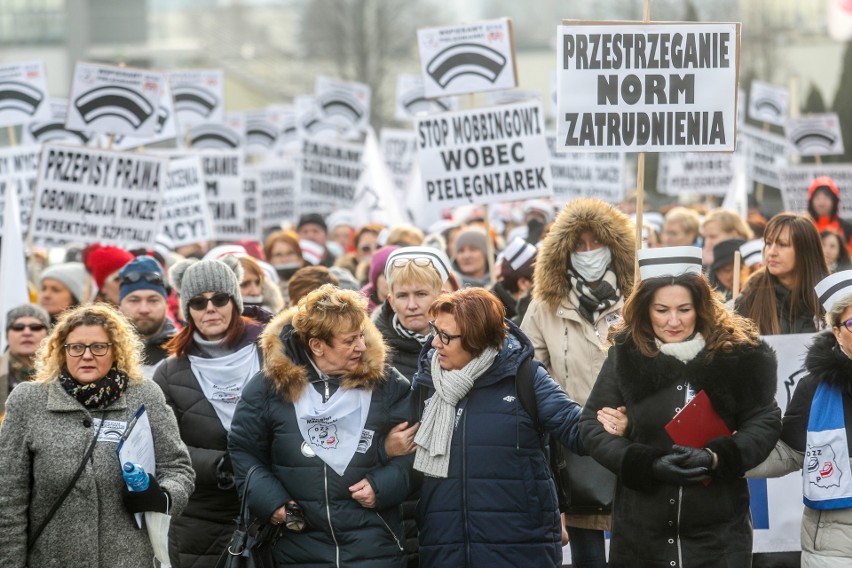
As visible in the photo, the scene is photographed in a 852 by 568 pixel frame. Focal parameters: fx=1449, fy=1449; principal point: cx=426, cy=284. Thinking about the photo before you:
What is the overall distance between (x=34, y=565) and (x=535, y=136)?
5648 millimetres

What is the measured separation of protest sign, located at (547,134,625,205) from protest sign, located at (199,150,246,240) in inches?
157

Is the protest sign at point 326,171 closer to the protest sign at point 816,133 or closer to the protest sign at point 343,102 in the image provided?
the protest sign at point 343,102

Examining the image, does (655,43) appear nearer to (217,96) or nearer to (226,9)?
(217,96)

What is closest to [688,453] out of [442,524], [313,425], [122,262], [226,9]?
[442,524]

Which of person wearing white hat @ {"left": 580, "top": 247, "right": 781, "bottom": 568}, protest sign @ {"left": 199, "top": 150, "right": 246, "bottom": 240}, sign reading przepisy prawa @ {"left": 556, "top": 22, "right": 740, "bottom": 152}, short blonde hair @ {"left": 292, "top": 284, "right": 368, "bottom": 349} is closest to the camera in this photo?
person wearing white hat @ {"left": 580, "top": 247, "right": 781, "bottom": 568}

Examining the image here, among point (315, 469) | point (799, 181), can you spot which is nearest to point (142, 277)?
point (315, 469)

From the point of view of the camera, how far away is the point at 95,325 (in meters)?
5.70

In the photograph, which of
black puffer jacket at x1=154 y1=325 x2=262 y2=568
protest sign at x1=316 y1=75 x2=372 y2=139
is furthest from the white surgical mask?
protest sign at x1=316 y1=75 x2=372 y2=139

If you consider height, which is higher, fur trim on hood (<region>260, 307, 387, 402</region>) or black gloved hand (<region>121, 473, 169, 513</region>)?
fur trim on hood (<region>260, 307, 387, 402</region>)

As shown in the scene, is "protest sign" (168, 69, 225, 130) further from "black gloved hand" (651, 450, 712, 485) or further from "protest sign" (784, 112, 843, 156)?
"black gloved hand" (651, 450, 712, 485)

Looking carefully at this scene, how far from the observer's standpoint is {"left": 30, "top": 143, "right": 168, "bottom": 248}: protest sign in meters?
10.7

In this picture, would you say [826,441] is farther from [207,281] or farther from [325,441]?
[207,281]

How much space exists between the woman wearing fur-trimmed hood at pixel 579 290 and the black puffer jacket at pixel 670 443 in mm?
1289

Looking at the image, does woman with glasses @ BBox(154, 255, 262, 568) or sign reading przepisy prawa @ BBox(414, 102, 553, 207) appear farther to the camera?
sign reading przepisy prawa @ BBox(414, 102, 553, 207)
